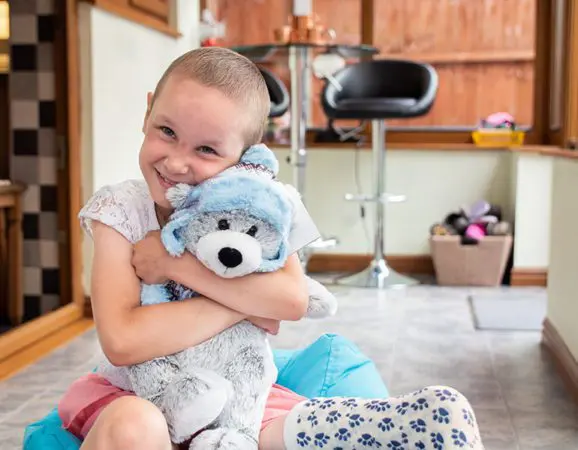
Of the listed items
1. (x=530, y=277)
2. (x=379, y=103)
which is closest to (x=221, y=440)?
(x=379, y=103)

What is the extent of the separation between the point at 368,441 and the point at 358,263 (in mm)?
3649

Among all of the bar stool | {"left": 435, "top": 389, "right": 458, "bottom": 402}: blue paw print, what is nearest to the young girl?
{"left": 435, "top": 389, "right": 458, "bottom": 402}: blue paw print

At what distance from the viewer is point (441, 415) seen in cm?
112

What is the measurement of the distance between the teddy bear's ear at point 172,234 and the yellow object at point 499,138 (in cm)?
371

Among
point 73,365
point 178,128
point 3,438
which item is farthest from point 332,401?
point 73,365

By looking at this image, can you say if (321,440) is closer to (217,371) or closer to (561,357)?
(217,371)

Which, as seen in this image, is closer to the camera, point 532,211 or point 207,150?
point 207,150

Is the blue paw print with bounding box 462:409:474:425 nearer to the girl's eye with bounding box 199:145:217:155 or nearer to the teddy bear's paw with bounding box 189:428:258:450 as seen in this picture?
the teddy bear's paw with bounding box 189:428:258:450

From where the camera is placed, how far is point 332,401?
123 cm

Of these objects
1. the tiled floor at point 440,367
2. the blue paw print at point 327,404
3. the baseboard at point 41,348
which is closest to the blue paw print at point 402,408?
the blue paw print at point 327,404

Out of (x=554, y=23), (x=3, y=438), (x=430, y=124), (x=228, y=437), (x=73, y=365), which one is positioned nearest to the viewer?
(x=228, y=437)

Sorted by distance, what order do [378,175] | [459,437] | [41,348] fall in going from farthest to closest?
[378,175] < [41,348] < [459,437]

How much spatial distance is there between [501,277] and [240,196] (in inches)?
135

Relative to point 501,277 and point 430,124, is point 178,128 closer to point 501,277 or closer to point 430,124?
point 501,277
